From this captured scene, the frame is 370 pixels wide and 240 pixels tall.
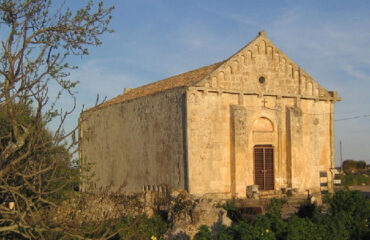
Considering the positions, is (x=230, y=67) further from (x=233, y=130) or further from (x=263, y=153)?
(x=263, y=153)

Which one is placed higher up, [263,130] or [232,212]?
[263,130]

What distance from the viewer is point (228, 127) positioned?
19.3 meters

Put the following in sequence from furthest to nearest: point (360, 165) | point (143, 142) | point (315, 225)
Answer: point (360, 165) → point (143, 142) → point (315, 225)

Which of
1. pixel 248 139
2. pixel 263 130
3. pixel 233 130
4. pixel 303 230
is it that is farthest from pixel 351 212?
pixel 263 130

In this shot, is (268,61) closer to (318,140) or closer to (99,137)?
(318,140)

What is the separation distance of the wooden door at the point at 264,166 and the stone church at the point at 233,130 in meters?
0.05

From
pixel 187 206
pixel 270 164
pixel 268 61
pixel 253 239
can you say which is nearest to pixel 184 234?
pixel 187 206

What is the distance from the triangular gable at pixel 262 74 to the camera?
1938 centimetres

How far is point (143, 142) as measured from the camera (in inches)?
830

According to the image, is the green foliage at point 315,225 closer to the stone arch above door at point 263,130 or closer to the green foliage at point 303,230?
the green foliage at point 303,230

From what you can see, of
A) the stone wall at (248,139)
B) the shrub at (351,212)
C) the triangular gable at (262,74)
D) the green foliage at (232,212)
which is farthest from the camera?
the triangular gable at (262,74)

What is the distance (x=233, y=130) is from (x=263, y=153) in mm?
2291

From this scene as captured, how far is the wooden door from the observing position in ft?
66.0

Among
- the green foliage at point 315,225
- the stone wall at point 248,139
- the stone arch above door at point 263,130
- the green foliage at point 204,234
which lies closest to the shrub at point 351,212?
the green foliage at point 315,225
